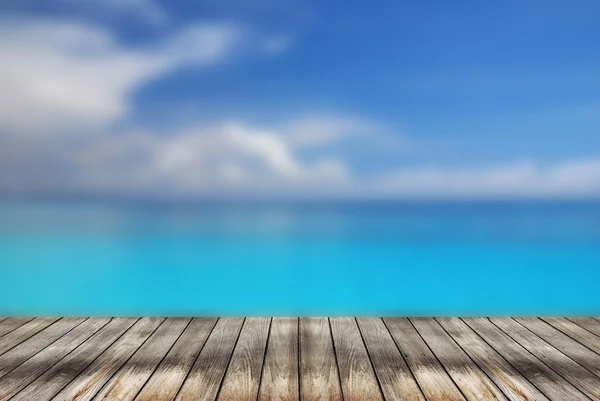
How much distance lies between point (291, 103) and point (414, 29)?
4.38 m

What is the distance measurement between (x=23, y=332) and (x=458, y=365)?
79.5 inches

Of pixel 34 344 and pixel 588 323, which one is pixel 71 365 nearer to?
pixel 34 344

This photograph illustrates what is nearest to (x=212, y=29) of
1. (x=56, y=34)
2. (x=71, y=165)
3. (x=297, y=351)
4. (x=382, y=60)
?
(x=56, y=34)


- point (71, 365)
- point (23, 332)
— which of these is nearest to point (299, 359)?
point (71, 365)

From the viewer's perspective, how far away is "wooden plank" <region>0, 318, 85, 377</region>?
1854mm

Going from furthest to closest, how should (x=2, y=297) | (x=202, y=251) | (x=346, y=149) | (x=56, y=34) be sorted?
(x=346, y=149) → (x=56, y=34) → (x=202, y=251) → (x=2, y=297)

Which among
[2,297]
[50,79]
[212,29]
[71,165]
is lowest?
[2,297]

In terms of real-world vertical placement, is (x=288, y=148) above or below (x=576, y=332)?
above

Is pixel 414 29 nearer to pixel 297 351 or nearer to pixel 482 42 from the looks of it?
pixel 482 42

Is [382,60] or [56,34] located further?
[382,60]

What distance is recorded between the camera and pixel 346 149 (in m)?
16.2

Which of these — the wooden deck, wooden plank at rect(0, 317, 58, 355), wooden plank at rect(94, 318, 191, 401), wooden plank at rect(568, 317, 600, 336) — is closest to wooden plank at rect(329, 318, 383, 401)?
the wooden deck

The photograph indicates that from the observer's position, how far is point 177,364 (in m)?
1.85

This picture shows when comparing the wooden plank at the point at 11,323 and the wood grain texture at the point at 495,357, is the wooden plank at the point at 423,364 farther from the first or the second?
the wooden plank at the point at 11,323
